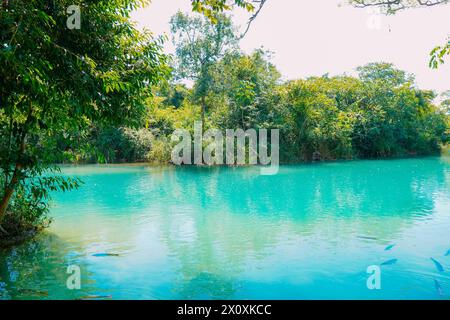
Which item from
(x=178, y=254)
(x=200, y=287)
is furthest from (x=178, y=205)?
(x=200, y=287)

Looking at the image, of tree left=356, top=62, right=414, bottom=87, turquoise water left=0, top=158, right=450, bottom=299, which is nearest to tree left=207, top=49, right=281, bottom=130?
turquoise water left=0, top=158, right=450, bottom=299

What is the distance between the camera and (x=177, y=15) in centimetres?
2766

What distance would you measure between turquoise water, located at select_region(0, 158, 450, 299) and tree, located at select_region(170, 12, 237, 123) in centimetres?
1387

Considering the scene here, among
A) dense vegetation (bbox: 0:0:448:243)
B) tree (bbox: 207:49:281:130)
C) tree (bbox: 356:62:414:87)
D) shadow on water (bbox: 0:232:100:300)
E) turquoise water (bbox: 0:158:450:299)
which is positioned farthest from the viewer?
tree (bbox: 356:62:414:87)


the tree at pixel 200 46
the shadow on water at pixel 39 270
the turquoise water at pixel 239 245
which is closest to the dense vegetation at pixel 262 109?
the tree at pixel 200 46

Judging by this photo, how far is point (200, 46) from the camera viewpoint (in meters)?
27.7

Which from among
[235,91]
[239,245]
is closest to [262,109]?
[235,91]

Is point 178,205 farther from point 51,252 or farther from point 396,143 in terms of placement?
point 396,143

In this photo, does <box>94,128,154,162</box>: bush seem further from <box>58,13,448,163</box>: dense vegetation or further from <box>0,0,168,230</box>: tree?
<box>0,0,168,230</box>: tree

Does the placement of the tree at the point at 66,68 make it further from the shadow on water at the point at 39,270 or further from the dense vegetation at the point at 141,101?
the shadow on water at the point at 39,270

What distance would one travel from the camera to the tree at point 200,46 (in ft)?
90.5

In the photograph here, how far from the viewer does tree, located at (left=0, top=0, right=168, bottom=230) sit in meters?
4.29

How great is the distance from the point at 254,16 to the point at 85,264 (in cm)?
495
